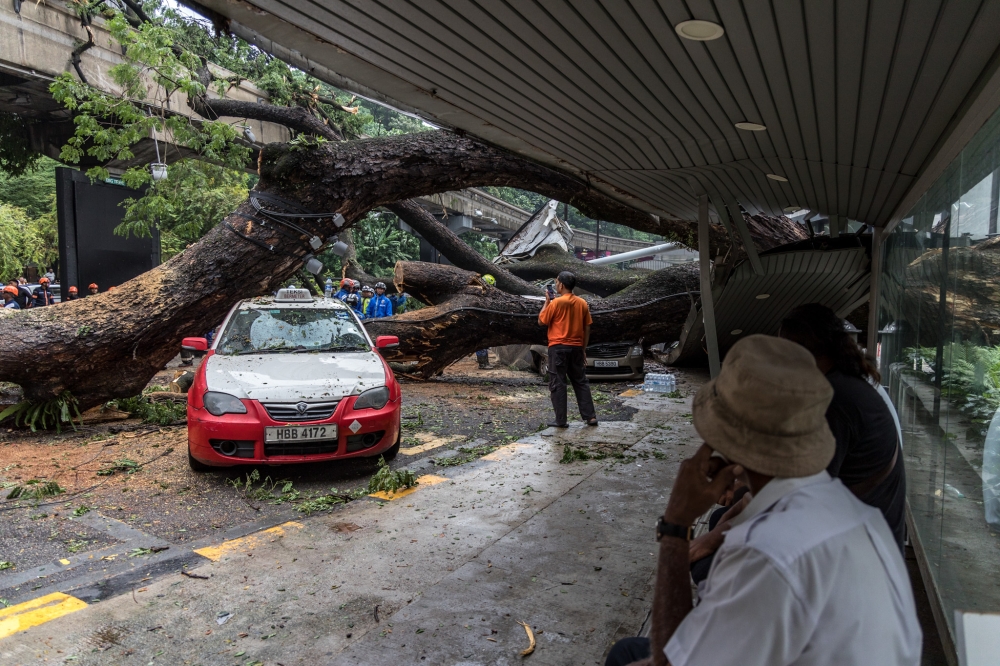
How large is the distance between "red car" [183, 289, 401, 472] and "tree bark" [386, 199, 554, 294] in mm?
8563

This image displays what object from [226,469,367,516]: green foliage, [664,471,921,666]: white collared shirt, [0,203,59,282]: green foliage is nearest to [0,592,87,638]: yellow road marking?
[226,469,367,516]: green foliage

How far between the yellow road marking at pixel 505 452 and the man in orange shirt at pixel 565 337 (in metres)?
1.05

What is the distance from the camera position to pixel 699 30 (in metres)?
3.09

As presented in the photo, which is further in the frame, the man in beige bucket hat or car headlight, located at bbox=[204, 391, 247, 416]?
car headlight, located at bbox=[204, 391, 247, 416]

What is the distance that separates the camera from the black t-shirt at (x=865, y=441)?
252cm

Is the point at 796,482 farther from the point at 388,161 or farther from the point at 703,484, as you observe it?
the point at 388,161

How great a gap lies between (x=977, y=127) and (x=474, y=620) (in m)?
3.17

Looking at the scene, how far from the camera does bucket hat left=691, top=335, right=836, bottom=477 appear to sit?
1.43m

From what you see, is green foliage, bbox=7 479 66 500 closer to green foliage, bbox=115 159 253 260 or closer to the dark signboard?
green foliage, bbox=115 159 253 260

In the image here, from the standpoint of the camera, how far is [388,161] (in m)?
9.90

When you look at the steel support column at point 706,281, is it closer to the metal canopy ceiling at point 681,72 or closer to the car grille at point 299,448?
the metal canopy ceiling at point 681,72

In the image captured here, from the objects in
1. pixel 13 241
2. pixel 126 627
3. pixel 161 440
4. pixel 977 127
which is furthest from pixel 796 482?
A: pixel 13 241

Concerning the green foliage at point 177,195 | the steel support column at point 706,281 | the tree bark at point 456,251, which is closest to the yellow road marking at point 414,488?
the steel support column at point 706,281

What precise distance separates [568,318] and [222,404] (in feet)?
13.1
